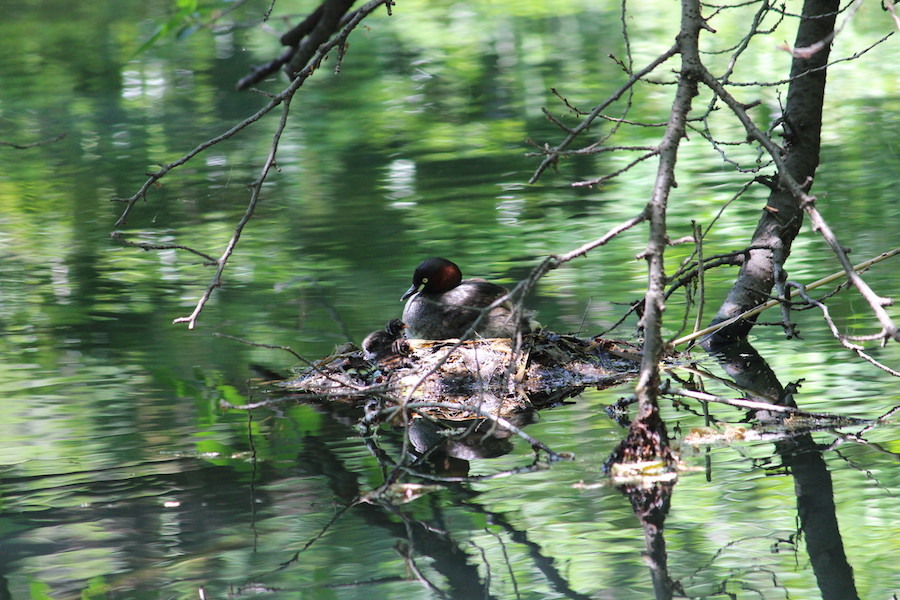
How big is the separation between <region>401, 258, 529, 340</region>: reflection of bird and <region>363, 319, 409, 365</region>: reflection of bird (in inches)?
6.9

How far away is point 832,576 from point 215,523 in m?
2.06

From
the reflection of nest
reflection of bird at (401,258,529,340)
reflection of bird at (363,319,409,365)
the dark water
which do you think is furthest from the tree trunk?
reflection of bird at (363,319,409,365)

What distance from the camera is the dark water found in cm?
376

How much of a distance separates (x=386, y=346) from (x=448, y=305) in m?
0.42

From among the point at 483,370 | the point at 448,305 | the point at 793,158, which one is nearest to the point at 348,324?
the point at 448,305

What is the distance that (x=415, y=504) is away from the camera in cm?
414

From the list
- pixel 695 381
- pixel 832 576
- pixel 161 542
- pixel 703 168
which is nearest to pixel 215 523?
pixel 161 542

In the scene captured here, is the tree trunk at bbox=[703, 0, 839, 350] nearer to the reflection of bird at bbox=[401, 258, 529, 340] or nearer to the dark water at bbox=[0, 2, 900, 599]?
the dark water at bbox=[0, 2, 900, 599]

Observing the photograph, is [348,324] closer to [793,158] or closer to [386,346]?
[386,346]

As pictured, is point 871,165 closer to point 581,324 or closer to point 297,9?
point 581,324

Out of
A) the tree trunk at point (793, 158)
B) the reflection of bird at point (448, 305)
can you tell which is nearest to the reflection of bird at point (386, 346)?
the reflection of bird at point (448, 305)

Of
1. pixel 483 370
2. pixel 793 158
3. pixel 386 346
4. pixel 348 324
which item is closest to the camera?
pixel 483 370

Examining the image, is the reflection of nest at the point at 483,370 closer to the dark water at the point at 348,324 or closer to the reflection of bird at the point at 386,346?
the reflection of bird at the point at 386,346

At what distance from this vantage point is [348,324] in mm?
6797
